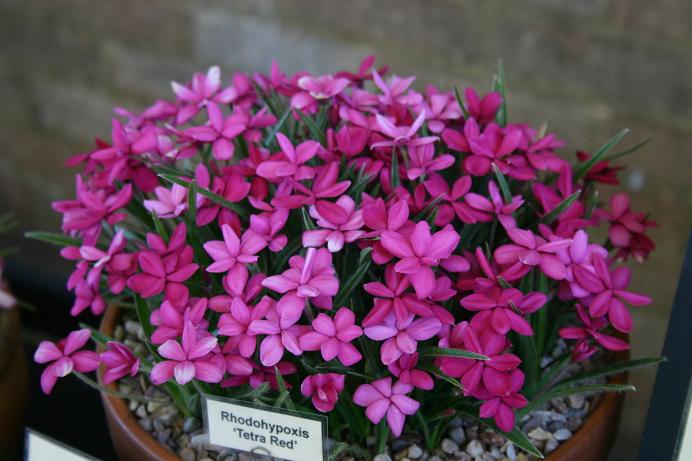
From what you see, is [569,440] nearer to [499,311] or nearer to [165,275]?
[499,311]

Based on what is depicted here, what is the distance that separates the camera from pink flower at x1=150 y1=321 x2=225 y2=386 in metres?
0.57

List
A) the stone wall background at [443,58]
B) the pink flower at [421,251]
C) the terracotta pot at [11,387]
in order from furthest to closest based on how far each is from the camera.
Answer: the stone wall background at [443,58] → the terracotta pot at [11,387] → the pink flower at [421,251]

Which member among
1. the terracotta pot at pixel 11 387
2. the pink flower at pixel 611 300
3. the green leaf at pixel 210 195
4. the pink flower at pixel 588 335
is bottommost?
the terracotta pot at pixel 11 387

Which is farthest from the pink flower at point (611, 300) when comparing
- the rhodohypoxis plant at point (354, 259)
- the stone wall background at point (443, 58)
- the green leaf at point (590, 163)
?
the stone wall background at point (443, 58)

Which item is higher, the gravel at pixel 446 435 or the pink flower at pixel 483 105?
the pink flower at pixel 483 105

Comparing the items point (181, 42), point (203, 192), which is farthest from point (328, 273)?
point (181, 42)

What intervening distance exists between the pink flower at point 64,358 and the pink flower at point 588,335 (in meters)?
0.38

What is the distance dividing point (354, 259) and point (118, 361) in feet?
0.69

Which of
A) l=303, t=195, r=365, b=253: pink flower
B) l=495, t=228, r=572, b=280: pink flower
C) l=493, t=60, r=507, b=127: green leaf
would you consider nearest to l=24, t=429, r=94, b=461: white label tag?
l=303, t=195, r=365, b=253: pink flower

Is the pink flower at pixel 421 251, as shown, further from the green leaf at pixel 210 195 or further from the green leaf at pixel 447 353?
the green leaf at pixel 210 195

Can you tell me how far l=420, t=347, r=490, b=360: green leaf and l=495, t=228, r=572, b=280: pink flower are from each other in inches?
3.3

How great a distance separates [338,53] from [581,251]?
62cm

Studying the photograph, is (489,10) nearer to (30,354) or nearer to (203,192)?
(203,192)

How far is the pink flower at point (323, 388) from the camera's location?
0.57 meters
